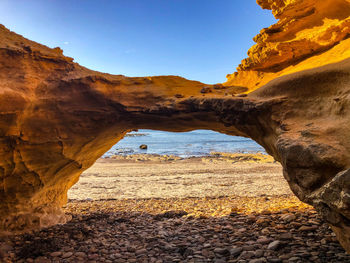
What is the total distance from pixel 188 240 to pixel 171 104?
10.9 feet

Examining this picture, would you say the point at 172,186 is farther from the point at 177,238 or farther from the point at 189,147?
the point at 189,147

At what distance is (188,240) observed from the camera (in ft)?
18.5

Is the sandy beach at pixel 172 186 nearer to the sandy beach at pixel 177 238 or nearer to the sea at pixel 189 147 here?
the sandy beach at pixel 177 238

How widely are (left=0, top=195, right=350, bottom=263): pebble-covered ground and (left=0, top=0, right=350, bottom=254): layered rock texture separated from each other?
2.52 feet

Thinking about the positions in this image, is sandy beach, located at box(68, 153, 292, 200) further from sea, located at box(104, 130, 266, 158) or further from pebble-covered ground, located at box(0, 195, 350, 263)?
sea, located at box(104, 130, 266, 158)

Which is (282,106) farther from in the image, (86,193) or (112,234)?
(86,193)

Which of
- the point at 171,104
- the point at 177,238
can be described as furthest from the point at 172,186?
the point at 171,104

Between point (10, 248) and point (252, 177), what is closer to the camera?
point (10, 248)

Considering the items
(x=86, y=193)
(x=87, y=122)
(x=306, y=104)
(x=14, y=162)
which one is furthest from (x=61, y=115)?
(x=86, y=193)

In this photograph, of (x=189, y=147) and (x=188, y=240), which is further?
(x=189, y=147)

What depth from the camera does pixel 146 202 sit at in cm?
1061

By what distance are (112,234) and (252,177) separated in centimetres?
1252

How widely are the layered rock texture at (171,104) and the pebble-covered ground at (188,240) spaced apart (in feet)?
2.52

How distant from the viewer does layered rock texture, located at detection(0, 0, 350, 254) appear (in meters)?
3.71
